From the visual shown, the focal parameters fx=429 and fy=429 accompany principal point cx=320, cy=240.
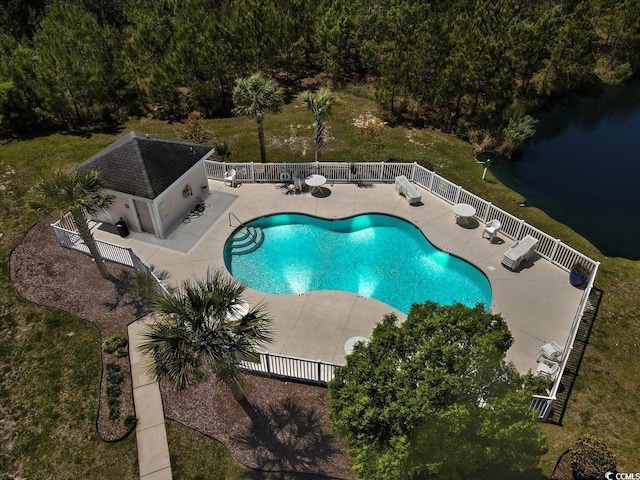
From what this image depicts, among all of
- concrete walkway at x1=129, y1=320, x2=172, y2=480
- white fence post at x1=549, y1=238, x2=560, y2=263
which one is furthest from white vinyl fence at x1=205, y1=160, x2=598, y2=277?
concrete walkway at x1=129, y1=320, x2=172, y2=480

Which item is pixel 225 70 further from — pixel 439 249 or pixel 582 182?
pixel 582 182

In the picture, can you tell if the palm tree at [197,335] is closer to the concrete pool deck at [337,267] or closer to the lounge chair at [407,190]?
the concrete pool deck at [337,267]

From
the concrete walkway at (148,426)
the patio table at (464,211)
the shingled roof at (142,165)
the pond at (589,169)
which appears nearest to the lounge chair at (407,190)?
the patio table at (464,211)

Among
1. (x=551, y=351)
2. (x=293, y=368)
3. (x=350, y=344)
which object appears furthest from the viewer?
(x=350, y=344)

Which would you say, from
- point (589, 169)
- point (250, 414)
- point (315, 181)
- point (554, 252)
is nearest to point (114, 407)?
point (250, 414)

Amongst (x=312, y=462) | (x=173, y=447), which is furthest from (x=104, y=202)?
(x=312, y=462)

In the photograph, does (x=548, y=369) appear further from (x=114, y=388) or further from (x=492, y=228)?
(x=114, y=388)
